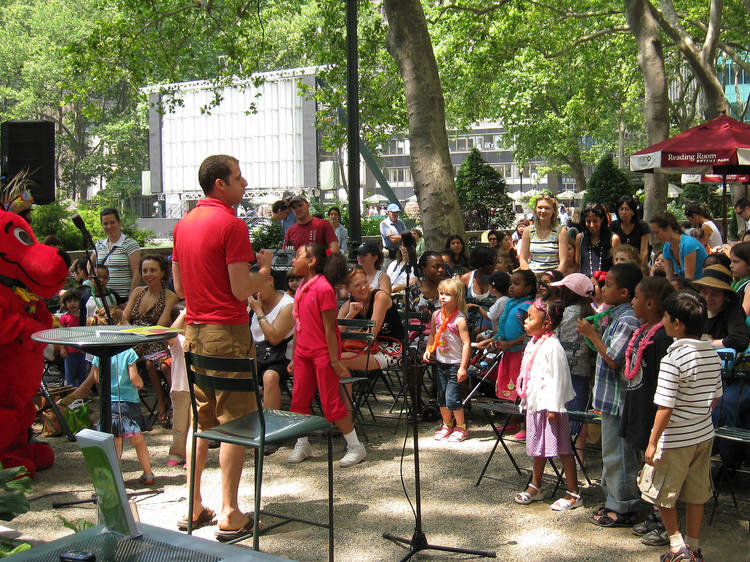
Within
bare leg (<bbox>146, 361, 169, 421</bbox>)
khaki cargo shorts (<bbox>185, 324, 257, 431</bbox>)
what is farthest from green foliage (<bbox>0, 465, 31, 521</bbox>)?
bare leg (<bbox>146, 361, 169, 421</bbox>)

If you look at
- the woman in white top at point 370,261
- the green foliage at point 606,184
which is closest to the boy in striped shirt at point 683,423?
the woman in white top at point 370,261

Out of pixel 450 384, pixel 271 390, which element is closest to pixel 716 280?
pixel 450 384

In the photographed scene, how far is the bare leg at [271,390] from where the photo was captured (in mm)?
7164

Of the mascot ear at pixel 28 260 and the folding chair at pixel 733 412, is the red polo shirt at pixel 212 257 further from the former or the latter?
the folding chair at pixel 733 412

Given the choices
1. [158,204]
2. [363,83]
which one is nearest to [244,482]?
[363,83]

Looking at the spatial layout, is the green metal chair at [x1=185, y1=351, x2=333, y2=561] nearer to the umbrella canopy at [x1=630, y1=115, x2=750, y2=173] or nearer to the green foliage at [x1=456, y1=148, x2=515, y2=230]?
the umbrella canopy at [x1=630, y1=115, x2=750, y2=173]

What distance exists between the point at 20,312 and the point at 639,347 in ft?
14.1

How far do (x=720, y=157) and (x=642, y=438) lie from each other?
24.1 feet

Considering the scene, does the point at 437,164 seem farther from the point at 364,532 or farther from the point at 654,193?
the point at 364,532

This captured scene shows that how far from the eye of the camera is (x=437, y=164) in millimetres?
12242

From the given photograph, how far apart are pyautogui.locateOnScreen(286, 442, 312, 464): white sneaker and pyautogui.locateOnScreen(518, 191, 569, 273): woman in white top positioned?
3551 millimetres

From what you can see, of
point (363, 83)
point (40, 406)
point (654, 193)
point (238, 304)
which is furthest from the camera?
point (363, 83)

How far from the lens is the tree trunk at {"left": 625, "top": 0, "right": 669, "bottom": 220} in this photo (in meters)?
16.1

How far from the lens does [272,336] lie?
7.27 meters
